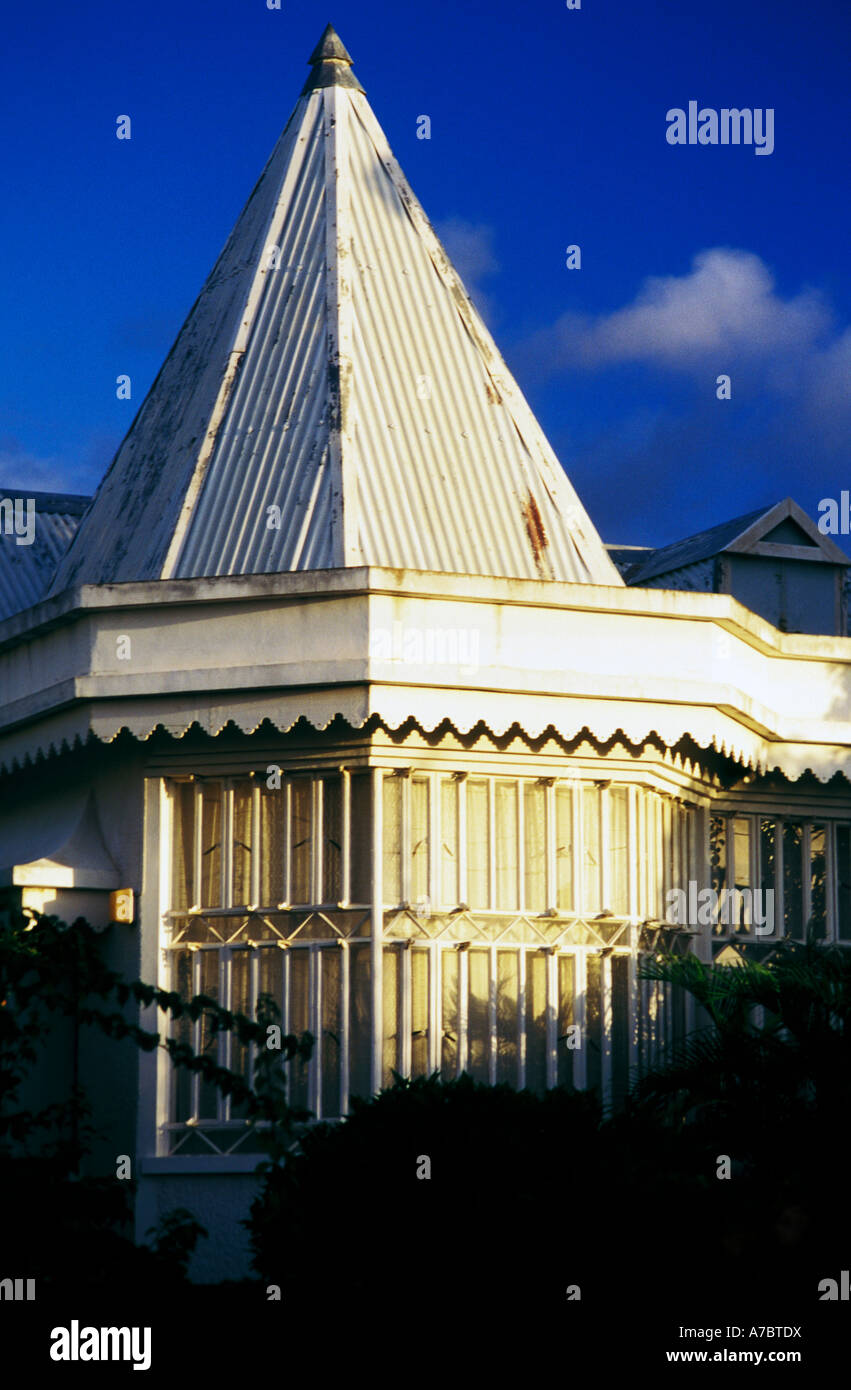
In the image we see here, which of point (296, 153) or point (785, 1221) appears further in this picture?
point (296, 153)

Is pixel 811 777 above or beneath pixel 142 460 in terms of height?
beneath

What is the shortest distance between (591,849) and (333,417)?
214 inches

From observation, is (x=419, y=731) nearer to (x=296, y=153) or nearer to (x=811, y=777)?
(x=811, y=777)

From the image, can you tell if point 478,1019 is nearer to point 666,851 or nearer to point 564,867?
point 564,867

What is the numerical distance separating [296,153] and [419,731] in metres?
8.25

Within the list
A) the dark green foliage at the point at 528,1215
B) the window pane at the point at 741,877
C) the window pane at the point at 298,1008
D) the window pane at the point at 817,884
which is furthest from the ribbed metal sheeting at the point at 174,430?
the dark green foliage at the point at 528,1215

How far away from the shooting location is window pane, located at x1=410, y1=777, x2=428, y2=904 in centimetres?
1722

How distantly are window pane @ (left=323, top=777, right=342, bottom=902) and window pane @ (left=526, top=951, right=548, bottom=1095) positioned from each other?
2.01m

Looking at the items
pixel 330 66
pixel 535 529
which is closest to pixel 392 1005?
pixel 535 529

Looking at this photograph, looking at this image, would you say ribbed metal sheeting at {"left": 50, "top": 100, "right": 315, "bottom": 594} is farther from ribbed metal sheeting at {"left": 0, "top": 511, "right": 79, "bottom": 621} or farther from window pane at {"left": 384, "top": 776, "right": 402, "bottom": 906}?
window pane at {"left": 384, "top": 776, "right": 402, "bottom": 906}

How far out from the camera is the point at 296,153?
21609mm

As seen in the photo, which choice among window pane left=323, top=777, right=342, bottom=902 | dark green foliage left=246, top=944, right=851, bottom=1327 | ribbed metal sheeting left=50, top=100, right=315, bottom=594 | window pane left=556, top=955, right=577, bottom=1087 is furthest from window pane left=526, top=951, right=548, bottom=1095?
ribbed metal sheeting left=50, top=100, right=315, bottom=594

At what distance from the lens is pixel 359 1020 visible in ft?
55.5
